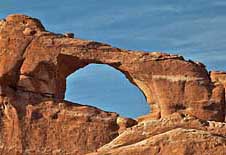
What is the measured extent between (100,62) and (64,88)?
2534mm

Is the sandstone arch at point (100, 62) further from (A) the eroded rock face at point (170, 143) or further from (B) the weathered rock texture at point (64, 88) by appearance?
(A) the eroded rock face at point (170, 143)

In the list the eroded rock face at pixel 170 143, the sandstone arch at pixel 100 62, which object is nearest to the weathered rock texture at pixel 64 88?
the sandstone arch at pixel 100 62

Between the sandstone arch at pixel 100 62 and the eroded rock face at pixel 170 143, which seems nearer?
the eroded rock face at pixel 170 143

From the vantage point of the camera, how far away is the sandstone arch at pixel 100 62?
4494 centimetres

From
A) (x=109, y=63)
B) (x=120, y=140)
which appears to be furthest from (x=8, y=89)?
(x=120, y=140)

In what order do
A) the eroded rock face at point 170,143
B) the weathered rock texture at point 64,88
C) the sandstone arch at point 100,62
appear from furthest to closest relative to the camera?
the sandstone arch at point 100,62, the weathered rock texture at point 64,88, the eroded rock face at point 170,143

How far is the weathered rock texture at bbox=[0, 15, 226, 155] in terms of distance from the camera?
43344mm

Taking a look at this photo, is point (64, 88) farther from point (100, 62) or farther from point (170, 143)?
point (170, 143)

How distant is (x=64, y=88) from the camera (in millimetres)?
48156

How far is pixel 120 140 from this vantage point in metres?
36.9

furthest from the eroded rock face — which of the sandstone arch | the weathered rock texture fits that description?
the sandstone arch

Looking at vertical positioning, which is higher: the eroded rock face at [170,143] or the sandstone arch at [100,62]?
the sandstone arch at [100,62]

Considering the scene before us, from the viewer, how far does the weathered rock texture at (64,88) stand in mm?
43344

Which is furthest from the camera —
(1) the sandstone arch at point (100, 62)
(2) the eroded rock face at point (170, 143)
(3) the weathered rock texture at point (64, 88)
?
(1) the sandstone arch at point (100, 62)
